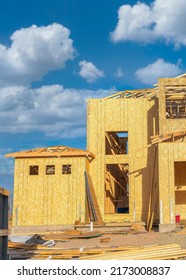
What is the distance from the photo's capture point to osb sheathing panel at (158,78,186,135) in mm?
25281

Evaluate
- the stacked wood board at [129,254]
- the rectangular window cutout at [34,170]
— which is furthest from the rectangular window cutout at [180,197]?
the stacked wood board at [129,254]

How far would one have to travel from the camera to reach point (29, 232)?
24984mm

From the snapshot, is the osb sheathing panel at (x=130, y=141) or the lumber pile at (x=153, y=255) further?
the osb sheathing panel at (x=130, y=141)

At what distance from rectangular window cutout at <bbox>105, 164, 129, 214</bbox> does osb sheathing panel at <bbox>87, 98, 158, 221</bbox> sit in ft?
8.89

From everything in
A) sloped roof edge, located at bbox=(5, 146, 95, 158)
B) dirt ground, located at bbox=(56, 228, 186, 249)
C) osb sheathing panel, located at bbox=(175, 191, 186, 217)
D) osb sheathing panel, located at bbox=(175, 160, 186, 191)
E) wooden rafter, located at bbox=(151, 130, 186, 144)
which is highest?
wooden rafter, located at bbox=(151, 130, 186, 144)

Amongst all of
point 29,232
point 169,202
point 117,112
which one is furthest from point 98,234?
point 117,112

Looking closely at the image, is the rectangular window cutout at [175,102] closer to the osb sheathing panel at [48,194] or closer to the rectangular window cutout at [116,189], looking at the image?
the rectangular window cutout at [116,189]

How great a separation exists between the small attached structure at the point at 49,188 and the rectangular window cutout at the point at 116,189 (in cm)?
392

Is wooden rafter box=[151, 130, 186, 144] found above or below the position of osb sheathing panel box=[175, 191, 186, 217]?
above

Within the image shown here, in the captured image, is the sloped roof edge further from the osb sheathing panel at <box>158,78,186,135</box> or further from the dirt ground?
the dirt ground

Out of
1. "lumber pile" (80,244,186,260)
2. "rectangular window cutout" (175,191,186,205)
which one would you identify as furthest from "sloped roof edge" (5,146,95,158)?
"lumber pile" (80,244,186,260)

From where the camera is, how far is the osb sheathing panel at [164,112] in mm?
25281

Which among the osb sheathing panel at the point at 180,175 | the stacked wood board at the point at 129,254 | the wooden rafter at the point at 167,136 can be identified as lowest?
the stacked wood board at the point at 129,254
